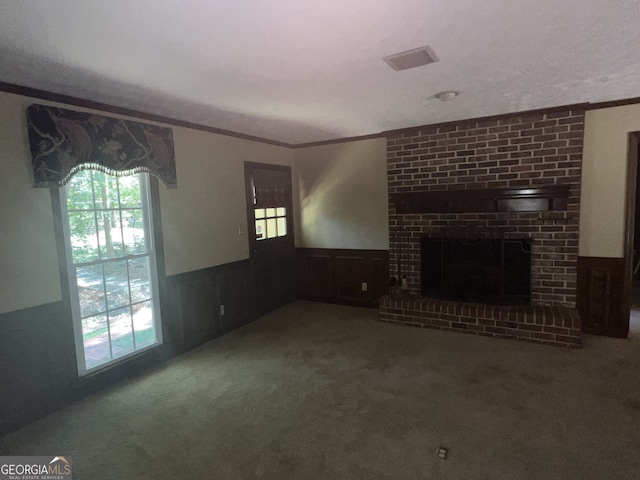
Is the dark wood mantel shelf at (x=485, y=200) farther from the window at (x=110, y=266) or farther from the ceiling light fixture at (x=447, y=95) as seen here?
the window at (x=110, y=266)

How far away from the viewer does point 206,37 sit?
1905mm

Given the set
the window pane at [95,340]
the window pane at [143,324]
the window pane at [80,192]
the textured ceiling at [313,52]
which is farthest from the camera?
the window pane at [143,324]

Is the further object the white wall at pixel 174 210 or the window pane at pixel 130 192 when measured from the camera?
the window pane at pixel 130 192

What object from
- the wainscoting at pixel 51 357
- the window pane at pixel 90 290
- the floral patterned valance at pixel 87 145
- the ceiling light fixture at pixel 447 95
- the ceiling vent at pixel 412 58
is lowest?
the wainscoting at pixel 51 357

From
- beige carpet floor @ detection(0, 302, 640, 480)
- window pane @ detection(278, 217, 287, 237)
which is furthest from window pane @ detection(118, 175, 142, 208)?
window pane @ detection(278, 217, 287, 237)

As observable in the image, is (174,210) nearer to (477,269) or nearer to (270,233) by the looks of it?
(270,233)

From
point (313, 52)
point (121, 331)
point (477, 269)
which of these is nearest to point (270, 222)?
point (121, 331)

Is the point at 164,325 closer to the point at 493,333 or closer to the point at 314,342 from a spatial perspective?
the point at 314,342

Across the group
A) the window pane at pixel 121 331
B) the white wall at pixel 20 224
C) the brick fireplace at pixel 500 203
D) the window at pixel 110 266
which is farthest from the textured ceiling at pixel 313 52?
the window pane at pixel 121 331

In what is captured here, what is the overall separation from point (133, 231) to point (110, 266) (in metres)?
0.38

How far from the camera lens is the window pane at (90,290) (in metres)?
3.04

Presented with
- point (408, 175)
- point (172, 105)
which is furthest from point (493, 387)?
point (172, 105)

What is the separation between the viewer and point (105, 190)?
10.5 feet

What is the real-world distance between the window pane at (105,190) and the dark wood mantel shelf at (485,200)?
3032 mm
